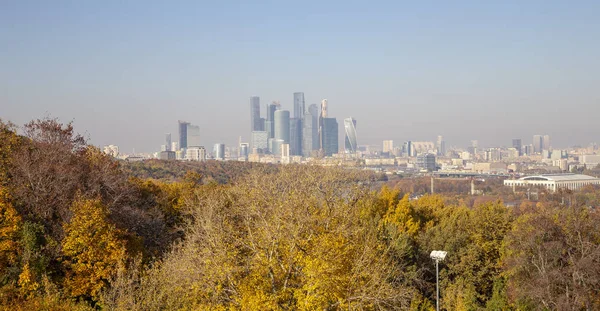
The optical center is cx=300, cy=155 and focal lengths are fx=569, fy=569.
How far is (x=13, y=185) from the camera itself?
626 inches

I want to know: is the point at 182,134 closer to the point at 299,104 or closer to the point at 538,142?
the point at 299,104

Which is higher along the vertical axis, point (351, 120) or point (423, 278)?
point (351, 120)

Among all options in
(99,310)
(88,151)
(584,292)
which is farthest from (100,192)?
(584,292)

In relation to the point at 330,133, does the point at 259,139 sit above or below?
below

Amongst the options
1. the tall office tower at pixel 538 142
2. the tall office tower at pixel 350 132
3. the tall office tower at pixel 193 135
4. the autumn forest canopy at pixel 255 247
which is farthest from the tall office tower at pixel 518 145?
the autumn forest canopy at pixel 255 247

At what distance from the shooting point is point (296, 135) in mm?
156750

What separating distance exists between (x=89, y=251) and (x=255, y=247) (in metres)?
6.37

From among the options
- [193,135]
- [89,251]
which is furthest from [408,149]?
[89,251]

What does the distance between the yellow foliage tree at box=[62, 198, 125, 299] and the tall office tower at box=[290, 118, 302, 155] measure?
448 ft

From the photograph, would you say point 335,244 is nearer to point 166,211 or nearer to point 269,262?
point 269,262

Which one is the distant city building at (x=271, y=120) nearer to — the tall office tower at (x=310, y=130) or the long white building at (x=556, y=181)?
the tall office tower at (x=310, y=130)

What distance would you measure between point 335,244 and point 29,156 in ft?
36.5

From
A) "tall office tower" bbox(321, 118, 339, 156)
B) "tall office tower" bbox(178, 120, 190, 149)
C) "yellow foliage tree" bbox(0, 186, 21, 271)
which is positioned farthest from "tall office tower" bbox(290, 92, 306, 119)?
"yellow foliage tree" bbox(0, 186, 21, 271)

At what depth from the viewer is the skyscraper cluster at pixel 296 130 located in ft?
472
